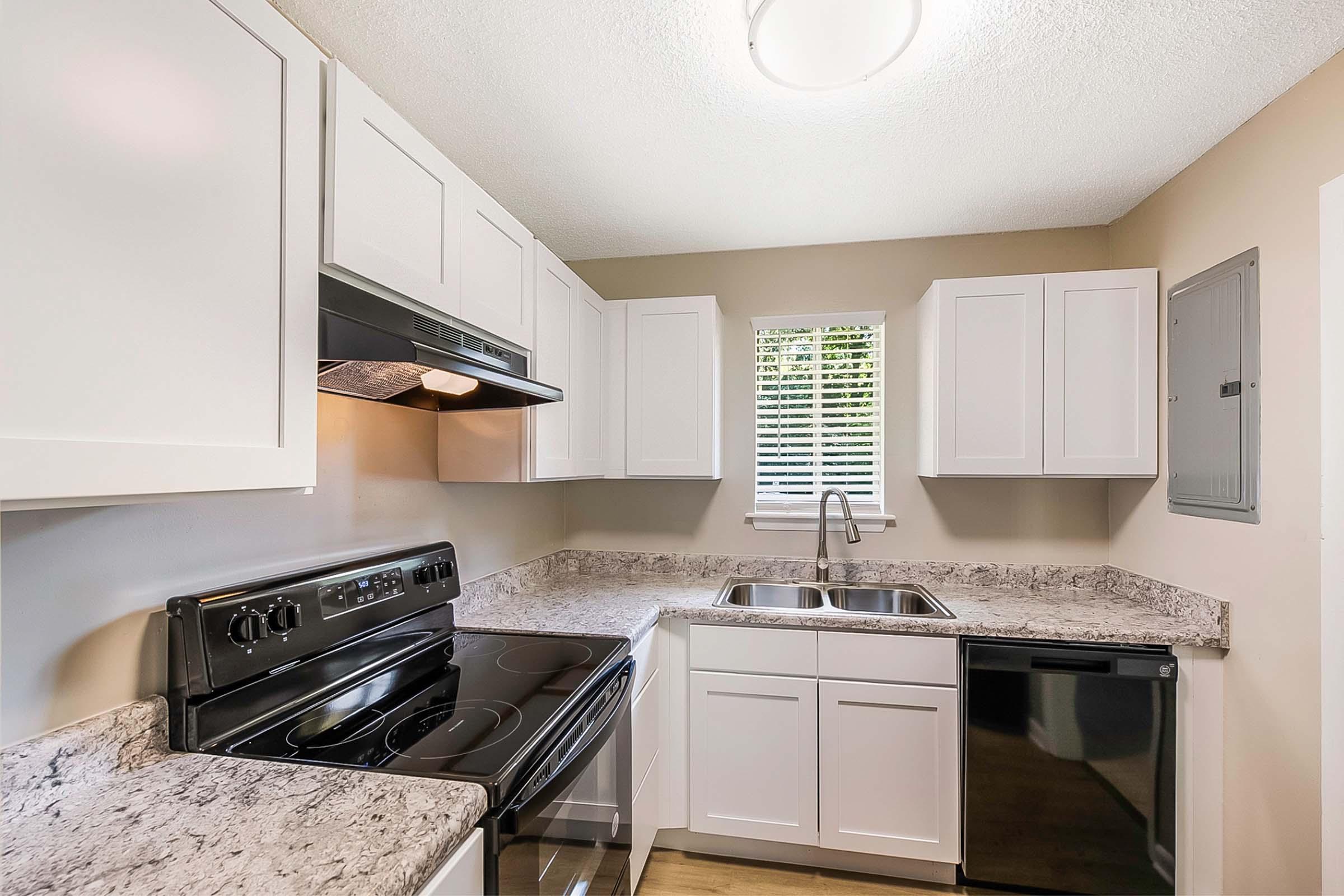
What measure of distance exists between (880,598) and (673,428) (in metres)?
1.11

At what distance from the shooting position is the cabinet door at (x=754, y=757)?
2.05 meters

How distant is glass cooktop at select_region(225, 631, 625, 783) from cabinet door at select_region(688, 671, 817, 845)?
588mm

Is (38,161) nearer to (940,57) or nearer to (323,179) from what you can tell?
(323,179)

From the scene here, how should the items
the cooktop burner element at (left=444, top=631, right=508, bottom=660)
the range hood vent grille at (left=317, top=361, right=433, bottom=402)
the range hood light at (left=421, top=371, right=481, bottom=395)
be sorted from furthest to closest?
the cooktop burner element at (left=444, top=631, right=508, bottom=660)
the range hood light at (left=421, top=371, right=481, bottom=395)
the range hood vent grille at (left=317, top=361, right=433, bottom=402)

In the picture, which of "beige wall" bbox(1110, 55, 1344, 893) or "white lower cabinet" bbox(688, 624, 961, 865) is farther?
"white lower cabinet" bbox(688, 624, 961, 865)

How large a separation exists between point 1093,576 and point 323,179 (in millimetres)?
2887

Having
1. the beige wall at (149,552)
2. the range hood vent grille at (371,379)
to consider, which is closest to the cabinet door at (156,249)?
the beige wall at (149,552)

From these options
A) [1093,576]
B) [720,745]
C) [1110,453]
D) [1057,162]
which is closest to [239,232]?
[720,745]

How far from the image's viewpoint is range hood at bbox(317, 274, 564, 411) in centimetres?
108

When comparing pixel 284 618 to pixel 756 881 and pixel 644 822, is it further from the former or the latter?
pixel 756 881

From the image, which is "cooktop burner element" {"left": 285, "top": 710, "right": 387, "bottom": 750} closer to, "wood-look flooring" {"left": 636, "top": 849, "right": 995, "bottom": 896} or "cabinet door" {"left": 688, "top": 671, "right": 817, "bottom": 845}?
"cabinet door" {"left": 688, "top": 671, "right": 817, "bottom": 845}

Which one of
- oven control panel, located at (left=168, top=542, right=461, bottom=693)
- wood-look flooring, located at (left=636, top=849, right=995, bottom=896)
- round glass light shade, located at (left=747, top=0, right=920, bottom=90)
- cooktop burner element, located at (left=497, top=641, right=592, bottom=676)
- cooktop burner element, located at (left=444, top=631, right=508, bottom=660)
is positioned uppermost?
round glass light shade, located at (left=747, top=0, right=920, bottom=90)

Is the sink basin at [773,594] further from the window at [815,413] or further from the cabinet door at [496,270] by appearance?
the cabinet door at [496,270]

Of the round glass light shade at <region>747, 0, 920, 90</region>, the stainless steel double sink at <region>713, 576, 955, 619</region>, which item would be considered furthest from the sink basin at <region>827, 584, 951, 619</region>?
the round glass light shade at <region>747, 0, 920, 90</region>
